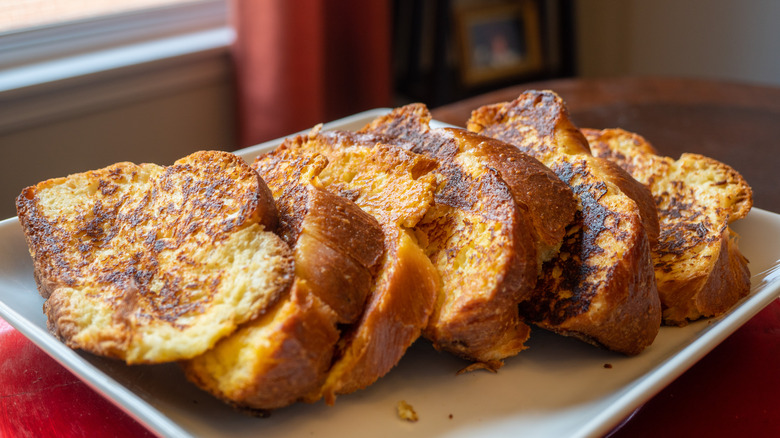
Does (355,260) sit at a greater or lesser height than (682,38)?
greater

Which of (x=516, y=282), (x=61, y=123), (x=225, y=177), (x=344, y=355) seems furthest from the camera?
(x=61, y=123)

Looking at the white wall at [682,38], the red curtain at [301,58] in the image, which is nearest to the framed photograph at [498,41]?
the white wall at [682,38]

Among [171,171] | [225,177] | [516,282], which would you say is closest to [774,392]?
[516,282]

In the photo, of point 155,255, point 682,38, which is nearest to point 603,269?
point 155,255

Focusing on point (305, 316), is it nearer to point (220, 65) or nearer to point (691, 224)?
point (691, 224)

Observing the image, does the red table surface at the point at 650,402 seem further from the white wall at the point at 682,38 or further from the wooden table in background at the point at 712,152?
the white wall at the point at 682,38

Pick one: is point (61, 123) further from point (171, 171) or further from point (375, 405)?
point (375, 405)
